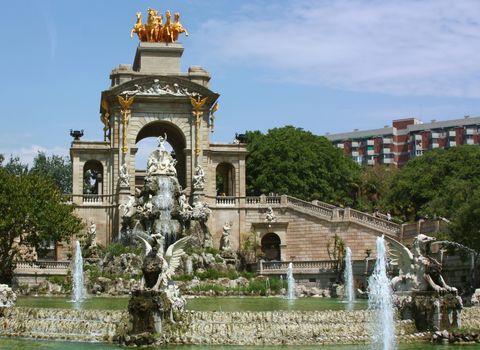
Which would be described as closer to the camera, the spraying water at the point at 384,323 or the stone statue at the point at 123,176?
the spraying water at the point at 384,323

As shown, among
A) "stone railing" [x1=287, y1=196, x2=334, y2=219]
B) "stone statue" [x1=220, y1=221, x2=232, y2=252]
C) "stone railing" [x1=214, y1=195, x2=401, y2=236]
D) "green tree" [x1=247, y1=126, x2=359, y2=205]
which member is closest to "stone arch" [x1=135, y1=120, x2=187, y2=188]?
"stone railing" [x1=214, y1=195, x2=401, y2=236]

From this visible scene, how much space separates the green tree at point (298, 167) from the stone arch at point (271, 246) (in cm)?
881

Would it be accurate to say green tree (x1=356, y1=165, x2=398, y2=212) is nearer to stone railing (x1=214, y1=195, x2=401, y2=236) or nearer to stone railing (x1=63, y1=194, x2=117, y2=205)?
stone railing (x1=214, y1=195, x2=401, y2=236)

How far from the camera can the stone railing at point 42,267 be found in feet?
182

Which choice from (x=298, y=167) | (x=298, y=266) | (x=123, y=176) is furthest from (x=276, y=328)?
(x=298, y=167)

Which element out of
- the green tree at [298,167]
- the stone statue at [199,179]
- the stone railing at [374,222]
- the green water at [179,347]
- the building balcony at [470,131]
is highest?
the building balcony at [470,131]

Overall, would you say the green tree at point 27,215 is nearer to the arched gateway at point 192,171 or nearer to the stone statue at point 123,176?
the stone statue at point 123,176

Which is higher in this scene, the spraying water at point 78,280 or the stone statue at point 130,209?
the stone statue at point 130,209

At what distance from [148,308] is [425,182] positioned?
176ft

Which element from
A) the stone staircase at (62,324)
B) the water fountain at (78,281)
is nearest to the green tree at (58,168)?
the water fountain at (78,281)

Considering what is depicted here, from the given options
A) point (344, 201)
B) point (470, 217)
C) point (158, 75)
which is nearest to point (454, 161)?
point (344, 201)

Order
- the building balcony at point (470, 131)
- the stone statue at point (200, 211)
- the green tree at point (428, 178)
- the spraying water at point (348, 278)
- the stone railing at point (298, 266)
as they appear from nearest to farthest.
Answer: the spraying water at point (348, 278) → the stone railing at point (298, 266) → the stone statue at point (200, 211) → the green tree at point (428, 178) → the building balcony at point (470, 131)

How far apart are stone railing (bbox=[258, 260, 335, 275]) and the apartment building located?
68.3 meters

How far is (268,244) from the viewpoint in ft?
234
